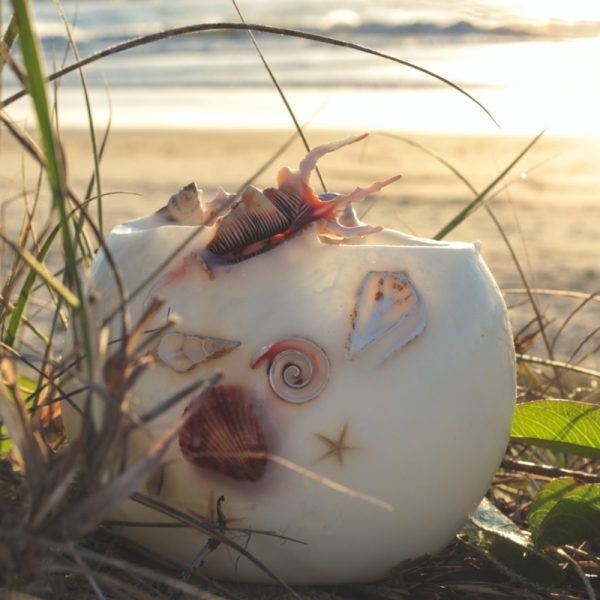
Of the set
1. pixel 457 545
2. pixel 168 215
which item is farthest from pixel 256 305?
pixel 457 545

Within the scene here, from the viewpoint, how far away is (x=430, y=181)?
28.1 ft

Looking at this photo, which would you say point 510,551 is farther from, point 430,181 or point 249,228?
point 430,181

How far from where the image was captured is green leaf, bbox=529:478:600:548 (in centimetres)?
165

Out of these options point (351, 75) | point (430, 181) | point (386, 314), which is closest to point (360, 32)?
point (351, 75)

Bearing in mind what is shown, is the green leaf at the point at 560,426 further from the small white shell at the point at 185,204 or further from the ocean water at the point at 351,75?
the ocean water at the point at 351,75

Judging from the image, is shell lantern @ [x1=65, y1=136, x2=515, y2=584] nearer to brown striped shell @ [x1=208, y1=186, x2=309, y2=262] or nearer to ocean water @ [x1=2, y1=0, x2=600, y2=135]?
brown striped shell @ [x1=208, y1=186, x2=309, y2=262]

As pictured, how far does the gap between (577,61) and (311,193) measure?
5429mm

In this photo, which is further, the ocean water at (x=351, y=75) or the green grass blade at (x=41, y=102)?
the ocean water at (x=351, y=75)

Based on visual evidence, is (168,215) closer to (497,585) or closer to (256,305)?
(256,305)

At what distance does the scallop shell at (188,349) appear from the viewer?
1.44 metres

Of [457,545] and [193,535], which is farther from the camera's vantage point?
[457,545]

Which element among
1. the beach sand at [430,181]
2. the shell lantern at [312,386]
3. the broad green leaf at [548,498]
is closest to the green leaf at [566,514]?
the broad green leaf at [548,498]

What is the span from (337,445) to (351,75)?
10.6 metres

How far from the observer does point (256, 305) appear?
4.80ft
